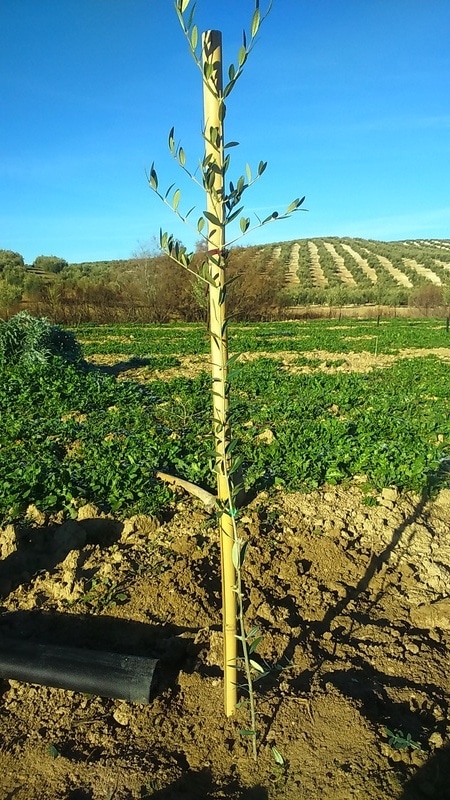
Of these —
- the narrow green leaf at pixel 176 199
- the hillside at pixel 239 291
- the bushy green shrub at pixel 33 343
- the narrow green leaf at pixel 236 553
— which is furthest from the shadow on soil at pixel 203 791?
the hillside at pixel 239 291

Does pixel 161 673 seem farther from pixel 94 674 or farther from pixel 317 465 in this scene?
pixel 317 465

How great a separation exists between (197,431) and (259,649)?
16.3 feet

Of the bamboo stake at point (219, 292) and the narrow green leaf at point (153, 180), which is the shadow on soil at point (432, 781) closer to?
the bamboo stake at point (219, 292)

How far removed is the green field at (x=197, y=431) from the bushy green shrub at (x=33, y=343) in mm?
707

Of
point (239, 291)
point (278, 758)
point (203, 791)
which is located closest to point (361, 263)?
point (239, 291)

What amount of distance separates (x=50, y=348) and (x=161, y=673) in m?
11.9

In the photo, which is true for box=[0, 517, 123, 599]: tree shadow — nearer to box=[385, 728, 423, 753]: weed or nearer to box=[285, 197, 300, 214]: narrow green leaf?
box=[385, 728, 423, 753]: weed

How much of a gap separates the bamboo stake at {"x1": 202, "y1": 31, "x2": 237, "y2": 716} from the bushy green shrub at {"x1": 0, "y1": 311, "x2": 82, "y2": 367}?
37.5 feet

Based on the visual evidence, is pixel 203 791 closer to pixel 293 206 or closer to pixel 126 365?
pixel 293 206

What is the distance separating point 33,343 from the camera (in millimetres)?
13461

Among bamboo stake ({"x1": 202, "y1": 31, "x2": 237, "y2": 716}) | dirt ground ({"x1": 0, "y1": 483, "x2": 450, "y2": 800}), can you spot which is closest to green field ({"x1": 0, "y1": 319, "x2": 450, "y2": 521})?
bamboo stake ({"x1": 202, "y1": 31, "x2": 237, "y2": 716})

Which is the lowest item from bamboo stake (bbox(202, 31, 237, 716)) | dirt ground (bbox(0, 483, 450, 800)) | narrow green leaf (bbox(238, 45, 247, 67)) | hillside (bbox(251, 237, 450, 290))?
dirt ground (bbox(0, 483, 450, 800))

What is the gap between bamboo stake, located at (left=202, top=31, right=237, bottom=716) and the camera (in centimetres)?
182

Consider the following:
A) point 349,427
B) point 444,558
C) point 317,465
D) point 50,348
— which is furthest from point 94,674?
point 50,348
